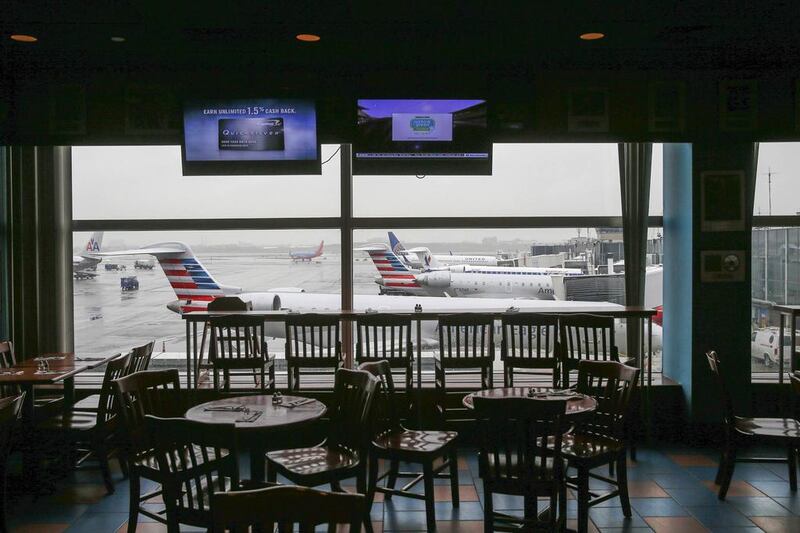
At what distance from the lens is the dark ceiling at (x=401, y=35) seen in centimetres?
390

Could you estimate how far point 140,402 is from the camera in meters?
3.58

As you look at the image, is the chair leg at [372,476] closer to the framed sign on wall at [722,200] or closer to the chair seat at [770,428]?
the chair seat at [770,428]

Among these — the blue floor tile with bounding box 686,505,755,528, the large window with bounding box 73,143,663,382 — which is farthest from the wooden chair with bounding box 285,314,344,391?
the blue floor tile with bounding box 686,505,755,528

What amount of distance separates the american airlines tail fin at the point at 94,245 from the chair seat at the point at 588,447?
4866 millimetres

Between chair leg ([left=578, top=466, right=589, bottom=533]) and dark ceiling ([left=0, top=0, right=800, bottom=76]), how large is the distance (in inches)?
114

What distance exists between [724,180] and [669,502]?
295 centimetres

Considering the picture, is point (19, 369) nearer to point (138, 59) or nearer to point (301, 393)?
point (301, 393)

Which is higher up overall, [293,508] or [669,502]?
[293,508]

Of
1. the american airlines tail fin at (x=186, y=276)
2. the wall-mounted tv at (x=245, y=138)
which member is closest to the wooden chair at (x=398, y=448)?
the wall-mounted tv at (x=245, y=138)

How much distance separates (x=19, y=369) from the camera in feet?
15.1

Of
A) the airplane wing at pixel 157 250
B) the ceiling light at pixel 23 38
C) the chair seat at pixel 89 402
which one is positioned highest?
the ceiling light at pixel 23 38

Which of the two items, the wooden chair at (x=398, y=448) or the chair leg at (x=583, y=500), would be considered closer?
the chair leg at (x=583, y=500)

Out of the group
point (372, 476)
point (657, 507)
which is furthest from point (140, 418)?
point (657, 507)

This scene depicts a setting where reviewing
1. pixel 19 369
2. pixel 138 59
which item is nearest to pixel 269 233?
pixel 138 59
